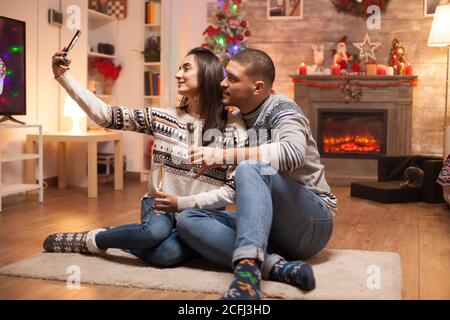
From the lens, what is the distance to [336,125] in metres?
5.82

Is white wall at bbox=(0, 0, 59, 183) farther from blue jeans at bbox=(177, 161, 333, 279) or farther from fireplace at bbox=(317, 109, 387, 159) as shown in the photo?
blue jeans at bbox=(177, 161, 333, 279)

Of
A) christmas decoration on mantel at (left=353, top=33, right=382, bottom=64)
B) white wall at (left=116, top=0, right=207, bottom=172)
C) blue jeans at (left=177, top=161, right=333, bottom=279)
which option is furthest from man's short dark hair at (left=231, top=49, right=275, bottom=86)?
christmas decoration on mantel at (left=353, top=33, right=382, bottom=64)

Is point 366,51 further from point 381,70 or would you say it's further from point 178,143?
point 178,143

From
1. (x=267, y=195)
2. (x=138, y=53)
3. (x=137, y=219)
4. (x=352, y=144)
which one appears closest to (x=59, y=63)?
(x=267, y=195)

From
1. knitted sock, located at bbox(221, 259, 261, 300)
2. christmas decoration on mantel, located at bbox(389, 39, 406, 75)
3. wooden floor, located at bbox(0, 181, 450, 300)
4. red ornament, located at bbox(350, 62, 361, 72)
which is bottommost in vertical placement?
wooden floor, located at bbox(0, 181, 450, 300)

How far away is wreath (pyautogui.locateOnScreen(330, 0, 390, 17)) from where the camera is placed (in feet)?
18.9

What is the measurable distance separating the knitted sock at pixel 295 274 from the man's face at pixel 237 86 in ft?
1.93

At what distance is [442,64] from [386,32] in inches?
23.8

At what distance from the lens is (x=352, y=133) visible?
580 cm

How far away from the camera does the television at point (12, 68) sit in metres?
4.12

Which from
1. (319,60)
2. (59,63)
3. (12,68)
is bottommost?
(59,63)

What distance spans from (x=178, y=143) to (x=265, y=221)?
610mm

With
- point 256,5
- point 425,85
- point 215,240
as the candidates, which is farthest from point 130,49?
point 215,240

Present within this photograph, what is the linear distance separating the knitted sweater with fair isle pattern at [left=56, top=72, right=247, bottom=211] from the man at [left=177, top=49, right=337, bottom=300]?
0.20ft
